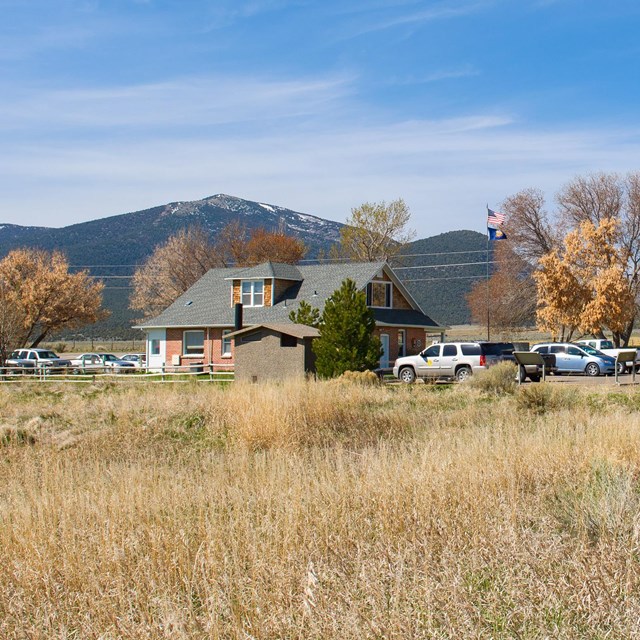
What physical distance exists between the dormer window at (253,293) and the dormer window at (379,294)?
19.6 ft

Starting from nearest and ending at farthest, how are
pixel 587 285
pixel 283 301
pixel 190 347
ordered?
pixel 283 301, pixel 190 347, pixel 587 285

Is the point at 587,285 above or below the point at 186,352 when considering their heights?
above

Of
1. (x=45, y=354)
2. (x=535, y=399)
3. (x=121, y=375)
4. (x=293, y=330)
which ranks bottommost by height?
(x=121, y=375)

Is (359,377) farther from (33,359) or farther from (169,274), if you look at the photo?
(169,274)

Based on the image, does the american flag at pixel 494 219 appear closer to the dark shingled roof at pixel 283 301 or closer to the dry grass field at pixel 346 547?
the dark shingled roof at pixel 283 301

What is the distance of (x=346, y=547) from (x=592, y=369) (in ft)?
114

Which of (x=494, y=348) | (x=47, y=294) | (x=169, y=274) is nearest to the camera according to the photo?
(x=494, y=348)

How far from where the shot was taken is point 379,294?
47.2m

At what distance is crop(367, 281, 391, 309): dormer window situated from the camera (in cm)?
4644

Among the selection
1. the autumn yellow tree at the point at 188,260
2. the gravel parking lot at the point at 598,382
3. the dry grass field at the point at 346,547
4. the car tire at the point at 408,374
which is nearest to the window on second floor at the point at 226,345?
the car tire at the point at 408,374

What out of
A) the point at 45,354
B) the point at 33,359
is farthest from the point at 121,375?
the point at 45,354

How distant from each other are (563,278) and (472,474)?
4432 centimetres

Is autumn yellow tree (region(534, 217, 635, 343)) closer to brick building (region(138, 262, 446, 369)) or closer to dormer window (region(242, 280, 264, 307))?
brick building (region(138, 262, 446, 369))

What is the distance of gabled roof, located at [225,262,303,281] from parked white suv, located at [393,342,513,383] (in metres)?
13.1
